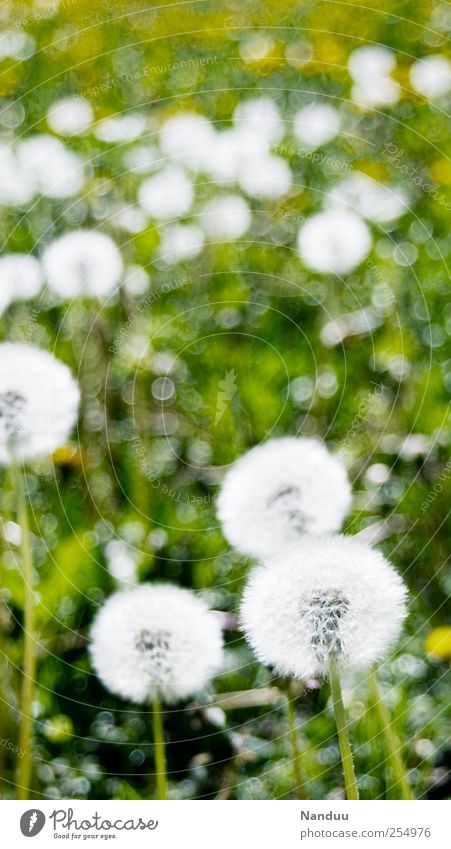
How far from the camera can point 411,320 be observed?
2.07 feet

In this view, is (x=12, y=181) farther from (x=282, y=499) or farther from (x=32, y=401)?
(x=282, y=499)

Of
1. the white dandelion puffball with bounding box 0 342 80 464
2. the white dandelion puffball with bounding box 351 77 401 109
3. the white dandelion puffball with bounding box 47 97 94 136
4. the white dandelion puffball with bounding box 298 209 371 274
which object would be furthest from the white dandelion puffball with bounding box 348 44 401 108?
the white dandelion puffball with bounding box 0 342 80 464

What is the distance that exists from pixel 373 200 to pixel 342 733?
429 mm

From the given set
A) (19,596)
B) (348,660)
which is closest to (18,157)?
(19,596)

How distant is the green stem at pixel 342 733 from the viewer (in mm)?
399

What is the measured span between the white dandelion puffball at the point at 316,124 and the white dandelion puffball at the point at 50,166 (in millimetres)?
193

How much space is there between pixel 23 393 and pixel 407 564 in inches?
11.8

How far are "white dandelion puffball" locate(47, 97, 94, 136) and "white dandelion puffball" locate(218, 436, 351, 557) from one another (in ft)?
1.04

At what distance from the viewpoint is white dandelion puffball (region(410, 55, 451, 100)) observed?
628mm

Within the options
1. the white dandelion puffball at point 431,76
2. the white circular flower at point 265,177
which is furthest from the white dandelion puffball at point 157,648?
the white dandelion puffball at point 431,76

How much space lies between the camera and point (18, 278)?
610 millimetres

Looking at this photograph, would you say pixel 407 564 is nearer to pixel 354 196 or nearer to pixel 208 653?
pixel 208 653

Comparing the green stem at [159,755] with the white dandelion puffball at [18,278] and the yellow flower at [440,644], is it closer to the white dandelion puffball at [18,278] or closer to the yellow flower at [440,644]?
the yellow flower at [440,644]

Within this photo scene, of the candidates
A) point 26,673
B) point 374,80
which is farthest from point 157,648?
point 374,80
